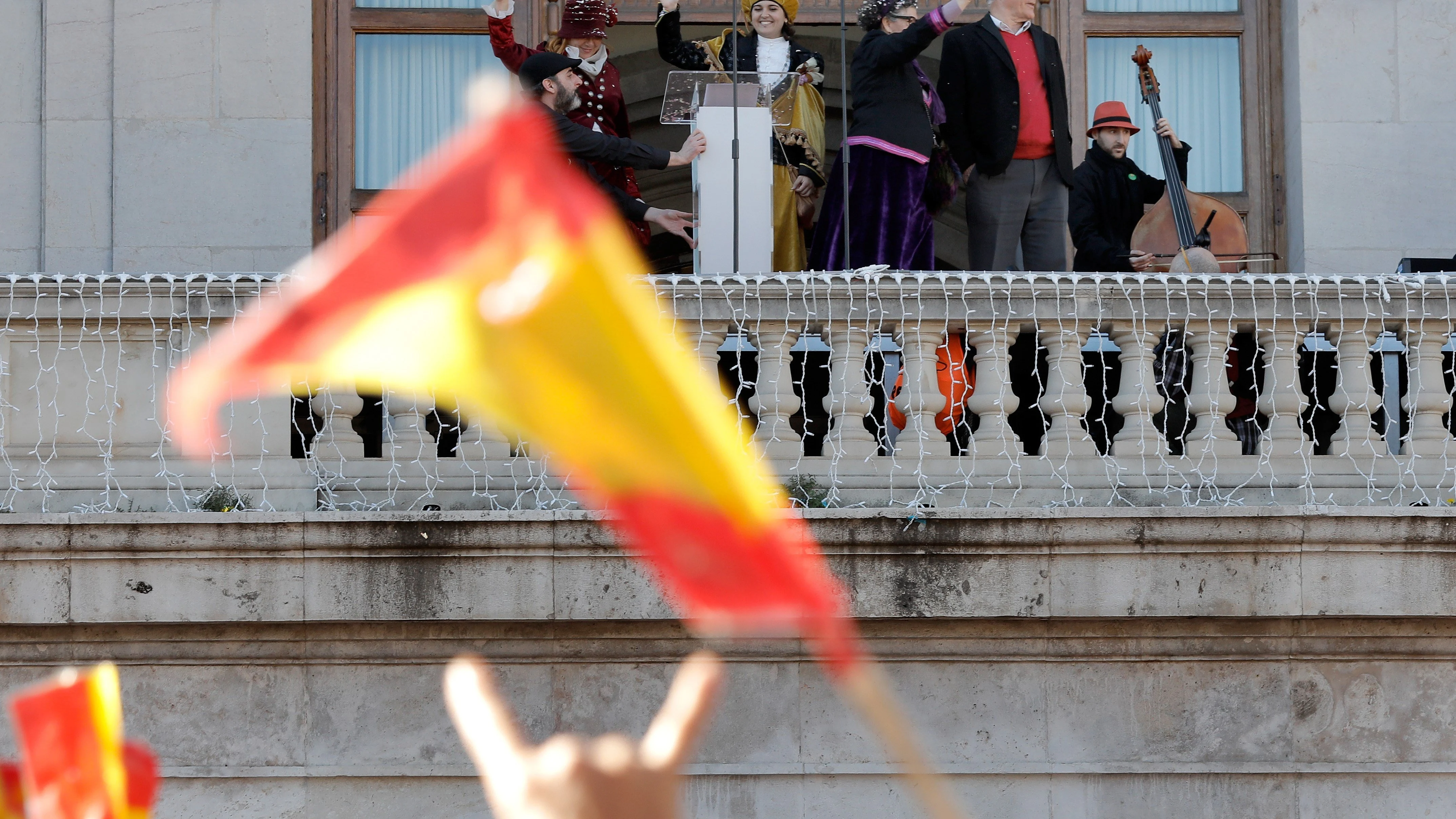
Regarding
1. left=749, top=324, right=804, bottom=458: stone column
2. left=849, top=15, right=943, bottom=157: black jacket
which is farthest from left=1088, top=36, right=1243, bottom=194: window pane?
left=749, top=324, right=804, bottom=458: stone column

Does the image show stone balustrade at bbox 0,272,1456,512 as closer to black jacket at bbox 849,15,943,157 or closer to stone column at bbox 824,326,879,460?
stone column at bbox 824,326,879,460

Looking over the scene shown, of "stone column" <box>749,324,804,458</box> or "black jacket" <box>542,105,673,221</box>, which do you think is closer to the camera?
"stone column" <box>749,324,804,458</box>

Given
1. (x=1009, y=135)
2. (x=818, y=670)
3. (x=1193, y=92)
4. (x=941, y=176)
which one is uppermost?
(x=1193, y=92)

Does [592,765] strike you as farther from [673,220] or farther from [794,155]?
[794,155]

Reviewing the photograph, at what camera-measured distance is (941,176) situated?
8.47m

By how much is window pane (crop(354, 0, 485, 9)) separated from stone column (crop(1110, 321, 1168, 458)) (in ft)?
19.0

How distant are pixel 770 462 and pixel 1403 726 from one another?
8.82ft

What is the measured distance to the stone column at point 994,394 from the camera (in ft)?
23.7

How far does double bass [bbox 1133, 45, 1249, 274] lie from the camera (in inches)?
348

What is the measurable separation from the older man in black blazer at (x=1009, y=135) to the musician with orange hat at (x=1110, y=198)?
0.29ft

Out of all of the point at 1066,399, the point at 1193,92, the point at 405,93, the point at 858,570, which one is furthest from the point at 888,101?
the point at 405,93

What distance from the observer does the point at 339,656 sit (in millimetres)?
6992

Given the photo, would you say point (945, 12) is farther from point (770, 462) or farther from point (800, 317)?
point (770, 462)

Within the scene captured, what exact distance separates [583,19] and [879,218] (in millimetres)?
1718
